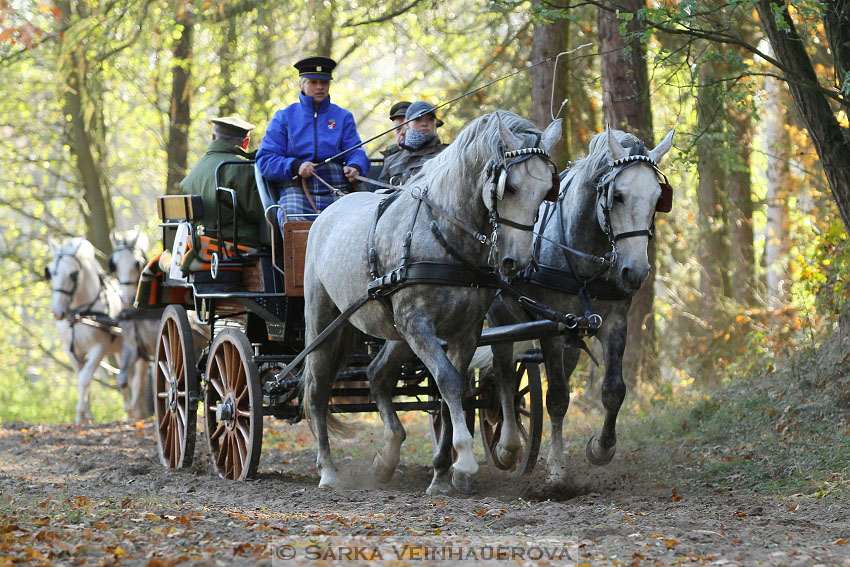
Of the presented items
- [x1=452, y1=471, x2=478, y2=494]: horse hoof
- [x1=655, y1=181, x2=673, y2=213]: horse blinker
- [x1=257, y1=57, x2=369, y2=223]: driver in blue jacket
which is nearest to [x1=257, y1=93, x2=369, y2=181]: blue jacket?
[x1=257, y1=57, x2=369, y2=223]: driver in blue jacket

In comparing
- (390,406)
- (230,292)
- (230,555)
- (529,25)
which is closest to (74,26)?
(529,25)

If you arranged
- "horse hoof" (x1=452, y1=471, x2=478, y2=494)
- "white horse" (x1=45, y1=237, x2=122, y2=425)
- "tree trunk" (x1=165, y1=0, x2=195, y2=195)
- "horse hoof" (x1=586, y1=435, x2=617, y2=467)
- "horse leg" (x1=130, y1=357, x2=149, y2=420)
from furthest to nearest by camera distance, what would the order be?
"tree trunk" (x1=165, y1=0, x2=195, y2=195)
"horse leg" (x1=130, y1=357, x2=149, y2=420)
"white horse" (x1=45, y1=237, x2=122, y2=425)
"horse hoof" (x1=586, y1=435, x2=617, y2=467)
"horse hoof" (x1=452, y1=471, x2=478, y2=494)

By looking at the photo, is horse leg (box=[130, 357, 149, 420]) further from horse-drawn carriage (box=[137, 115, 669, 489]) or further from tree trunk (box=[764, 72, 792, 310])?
tree trunk (box=[764, 72, 792, 310])

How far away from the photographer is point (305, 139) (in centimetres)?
795

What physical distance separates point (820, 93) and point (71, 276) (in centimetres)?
989

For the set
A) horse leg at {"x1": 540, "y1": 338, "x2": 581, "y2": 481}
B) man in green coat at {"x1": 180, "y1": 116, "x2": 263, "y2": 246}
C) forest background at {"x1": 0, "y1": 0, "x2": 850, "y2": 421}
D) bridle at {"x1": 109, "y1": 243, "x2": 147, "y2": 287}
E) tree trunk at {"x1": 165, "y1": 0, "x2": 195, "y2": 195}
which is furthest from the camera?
tree trunk at {"x1": 165, "y1": 0, "x2": 195, "y2": 195}

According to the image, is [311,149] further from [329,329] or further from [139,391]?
[139,391]

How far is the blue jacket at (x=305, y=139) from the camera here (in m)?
7.72

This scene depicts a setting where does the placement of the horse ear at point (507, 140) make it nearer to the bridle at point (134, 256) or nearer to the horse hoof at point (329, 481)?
the horse hoof at point (329, 481)

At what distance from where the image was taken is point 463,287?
19.9 feet

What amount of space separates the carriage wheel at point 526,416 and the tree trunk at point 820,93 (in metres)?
2.46

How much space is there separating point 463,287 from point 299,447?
217 inches

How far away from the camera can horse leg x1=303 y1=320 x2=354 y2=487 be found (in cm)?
732

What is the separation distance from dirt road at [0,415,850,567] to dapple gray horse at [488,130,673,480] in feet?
1.61
